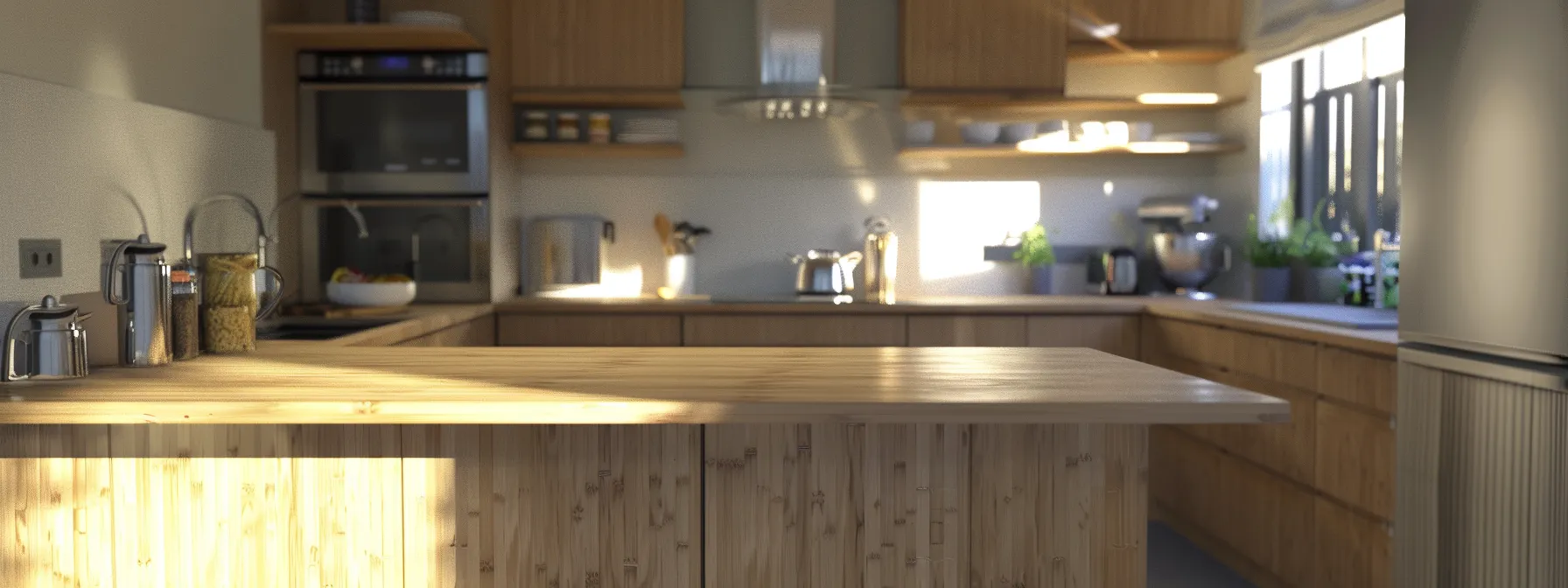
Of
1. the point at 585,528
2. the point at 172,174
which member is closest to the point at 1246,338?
the point at 585,528

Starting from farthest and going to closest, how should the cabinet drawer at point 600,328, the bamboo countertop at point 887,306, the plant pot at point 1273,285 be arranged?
the cabinet drawer at point 600,328 → the bamboo countertop at point 887,306 → the plant pot at point 1273,285

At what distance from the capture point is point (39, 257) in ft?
8.67

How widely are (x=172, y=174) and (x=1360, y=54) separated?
366 cm

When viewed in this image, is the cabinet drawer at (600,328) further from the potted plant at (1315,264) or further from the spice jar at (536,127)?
the potted plant at (1315,264)

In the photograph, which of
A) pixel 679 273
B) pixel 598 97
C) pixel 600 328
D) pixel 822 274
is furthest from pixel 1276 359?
pixel 598 97

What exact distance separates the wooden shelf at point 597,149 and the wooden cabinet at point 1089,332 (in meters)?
1.53

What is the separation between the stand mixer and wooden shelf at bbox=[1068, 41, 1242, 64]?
546 millimetres

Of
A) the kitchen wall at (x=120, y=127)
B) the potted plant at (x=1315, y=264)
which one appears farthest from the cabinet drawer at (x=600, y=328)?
the potted plant at (x=1315, y=264)

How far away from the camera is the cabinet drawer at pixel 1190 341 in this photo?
3.87 meters

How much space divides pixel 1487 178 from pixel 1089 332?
200 centimetres

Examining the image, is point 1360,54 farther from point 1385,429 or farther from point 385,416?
point 385,416

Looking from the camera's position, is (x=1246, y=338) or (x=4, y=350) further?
(x=1246, y=338)

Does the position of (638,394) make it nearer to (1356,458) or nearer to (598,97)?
(1356,458)

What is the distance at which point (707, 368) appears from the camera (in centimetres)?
216
